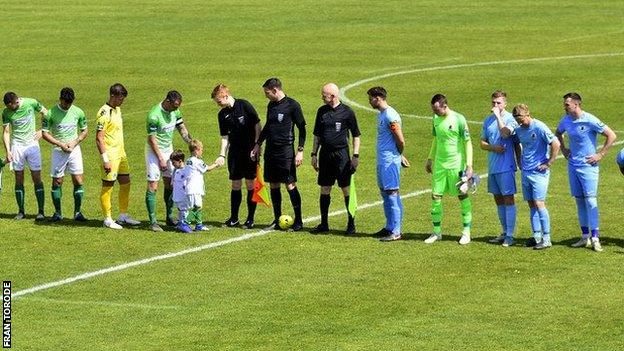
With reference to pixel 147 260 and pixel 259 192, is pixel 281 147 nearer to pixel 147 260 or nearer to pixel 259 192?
pixel 259 192

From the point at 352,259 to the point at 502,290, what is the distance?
9.92 ft

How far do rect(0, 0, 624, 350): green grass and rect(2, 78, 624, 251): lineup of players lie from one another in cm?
53

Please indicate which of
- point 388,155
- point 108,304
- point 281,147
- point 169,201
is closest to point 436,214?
point 388,155

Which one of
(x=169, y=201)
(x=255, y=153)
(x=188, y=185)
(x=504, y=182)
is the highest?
(x=255, y=153)

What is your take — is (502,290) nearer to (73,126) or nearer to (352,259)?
(352,259)

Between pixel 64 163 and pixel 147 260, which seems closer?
pixel 147 260

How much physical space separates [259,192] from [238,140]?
3.25 feet

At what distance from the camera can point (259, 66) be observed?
49.1 metres

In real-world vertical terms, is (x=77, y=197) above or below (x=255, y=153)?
Result: below

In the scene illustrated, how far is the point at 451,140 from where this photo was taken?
80.8 feet

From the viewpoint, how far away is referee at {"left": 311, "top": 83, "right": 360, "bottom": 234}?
2556 cm

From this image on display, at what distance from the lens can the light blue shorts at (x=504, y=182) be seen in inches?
960

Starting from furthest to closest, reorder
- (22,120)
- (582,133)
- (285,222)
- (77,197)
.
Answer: (22,120), (77,197), (285,222), (582,133)

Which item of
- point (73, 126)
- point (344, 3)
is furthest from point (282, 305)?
point (344, 3)
